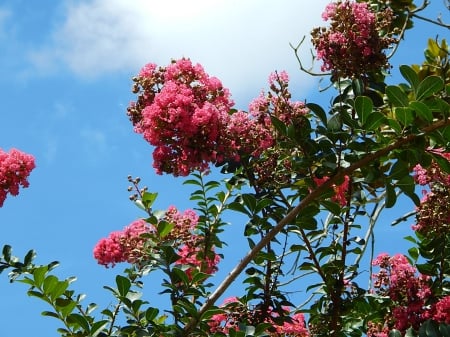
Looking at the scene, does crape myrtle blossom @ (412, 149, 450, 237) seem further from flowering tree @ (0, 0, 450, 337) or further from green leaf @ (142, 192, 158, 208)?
green leaf @ (142, 192, 158, 208)

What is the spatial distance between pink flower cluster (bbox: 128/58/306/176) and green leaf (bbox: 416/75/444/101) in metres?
0.51

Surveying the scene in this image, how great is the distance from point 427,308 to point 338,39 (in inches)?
48.9

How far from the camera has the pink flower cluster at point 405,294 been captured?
3.50 meters

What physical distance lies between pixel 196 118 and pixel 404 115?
817 millimetres

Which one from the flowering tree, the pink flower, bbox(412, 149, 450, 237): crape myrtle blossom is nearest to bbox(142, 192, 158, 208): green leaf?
the flowering tree

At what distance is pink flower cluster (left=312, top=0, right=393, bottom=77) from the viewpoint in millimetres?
3482

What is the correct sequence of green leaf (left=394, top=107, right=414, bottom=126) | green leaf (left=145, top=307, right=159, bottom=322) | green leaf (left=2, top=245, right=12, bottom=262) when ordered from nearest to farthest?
green leaf (left=394, top=107, right=414, bottom=126) → green leaf (left=145, top=307, right=159, bottom=322) → green leaf (left=2, top=245, right=12, bottom=262)

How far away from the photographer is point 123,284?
11.0 ft

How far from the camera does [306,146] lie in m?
3.32

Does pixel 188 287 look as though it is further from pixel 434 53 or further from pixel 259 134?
pixel 434 53

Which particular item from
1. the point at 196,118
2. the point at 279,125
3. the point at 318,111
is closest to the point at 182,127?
the point at 196,118

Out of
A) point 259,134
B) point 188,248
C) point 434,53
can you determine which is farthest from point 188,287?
point 434,53

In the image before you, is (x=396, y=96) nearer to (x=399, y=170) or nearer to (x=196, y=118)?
(x=399, y=170)

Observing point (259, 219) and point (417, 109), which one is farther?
point (259, 219)
